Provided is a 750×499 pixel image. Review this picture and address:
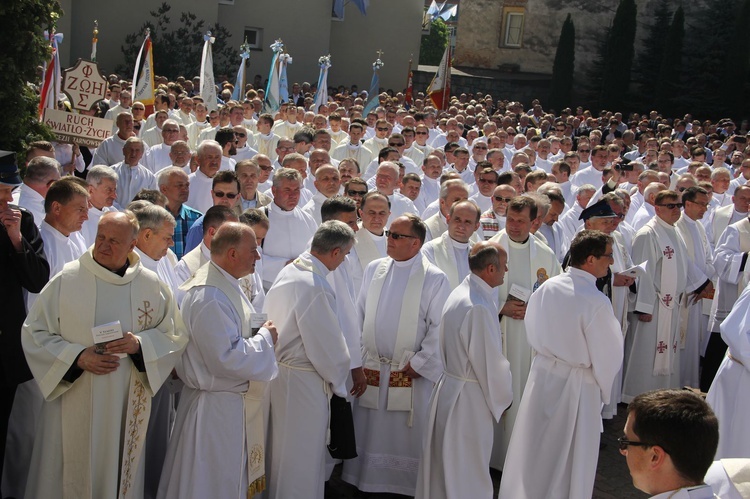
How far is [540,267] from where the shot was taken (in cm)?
691

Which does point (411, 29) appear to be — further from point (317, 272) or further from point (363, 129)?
point (317, 272)

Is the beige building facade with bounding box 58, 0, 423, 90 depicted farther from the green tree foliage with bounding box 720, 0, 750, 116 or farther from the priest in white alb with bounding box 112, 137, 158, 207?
the priest in white alb with bounding box 112, 137, 158, 207

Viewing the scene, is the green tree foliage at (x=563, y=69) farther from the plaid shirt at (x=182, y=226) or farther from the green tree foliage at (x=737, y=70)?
the plaid shirt at (x=182, y=226)

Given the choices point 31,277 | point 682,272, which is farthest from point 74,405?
point 682,272

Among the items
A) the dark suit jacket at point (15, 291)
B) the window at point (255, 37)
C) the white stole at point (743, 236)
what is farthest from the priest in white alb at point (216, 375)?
the window at point (255, 37)

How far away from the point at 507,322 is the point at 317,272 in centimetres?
208

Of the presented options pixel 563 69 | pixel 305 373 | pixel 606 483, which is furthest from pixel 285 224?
pixel 563 69

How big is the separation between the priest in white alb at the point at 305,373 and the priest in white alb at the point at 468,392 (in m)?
0.67

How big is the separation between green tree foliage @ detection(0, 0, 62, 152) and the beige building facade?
58.7 ft

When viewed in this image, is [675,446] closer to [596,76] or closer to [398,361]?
[398,361]

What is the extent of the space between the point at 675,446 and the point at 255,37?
28.8 meters

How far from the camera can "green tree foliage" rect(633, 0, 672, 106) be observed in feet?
106

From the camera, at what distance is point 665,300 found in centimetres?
848

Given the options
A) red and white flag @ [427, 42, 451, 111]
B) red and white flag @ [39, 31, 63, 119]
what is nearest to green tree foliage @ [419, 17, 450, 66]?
red and white flag @ [427, 42, 451, 111]
